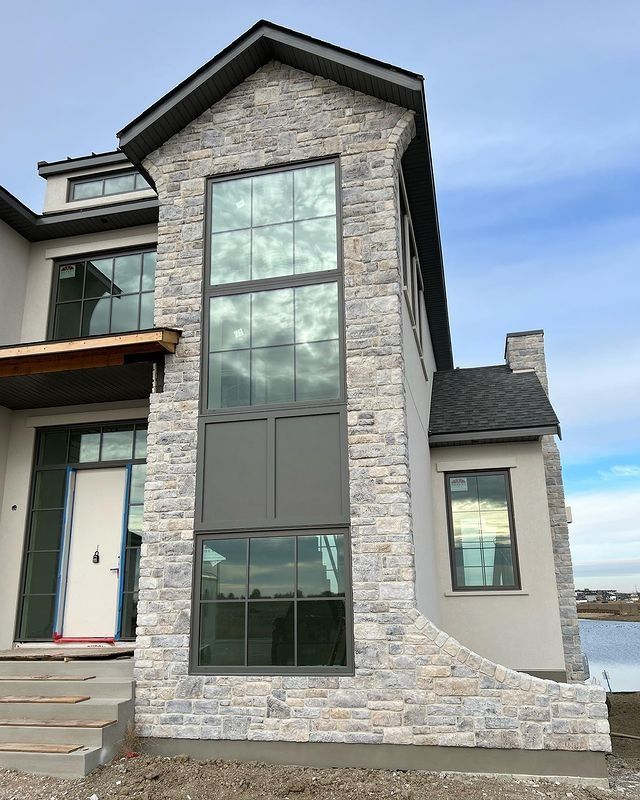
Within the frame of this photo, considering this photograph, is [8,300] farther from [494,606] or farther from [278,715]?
[494,606]

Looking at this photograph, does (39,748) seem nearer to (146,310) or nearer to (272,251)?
(272,251)

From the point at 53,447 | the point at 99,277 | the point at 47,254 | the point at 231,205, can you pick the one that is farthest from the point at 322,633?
the point at 47,254

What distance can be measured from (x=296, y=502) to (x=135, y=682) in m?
2.32

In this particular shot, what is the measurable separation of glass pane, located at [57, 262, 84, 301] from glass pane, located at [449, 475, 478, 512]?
598 cm

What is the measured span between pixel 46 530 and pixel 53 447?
3.74ft

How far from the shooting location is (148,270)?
370 inches

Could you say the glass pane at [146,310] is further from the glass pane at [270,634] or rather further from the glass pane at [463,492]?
the glass pane at [463,492]

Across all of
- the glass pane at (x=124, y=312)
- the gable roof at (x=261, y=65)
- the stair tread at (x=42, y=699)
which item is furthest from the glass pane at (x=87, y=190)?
the stair tread at (x=42, y=699)

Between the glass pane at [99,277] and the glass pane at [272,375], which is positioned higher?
the glass pane at [99,277]

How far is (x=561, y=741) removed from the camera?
5539 millimetres

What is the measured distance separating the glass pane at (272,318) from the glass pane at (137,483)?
2.64 meters

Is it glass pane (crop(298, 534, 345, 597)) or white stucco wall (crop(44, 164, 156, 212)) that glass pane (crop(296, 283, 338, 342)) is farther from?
white stucco wall (crop(44, 164, 156, 212))

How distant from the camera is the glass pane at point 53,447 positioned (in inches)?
361

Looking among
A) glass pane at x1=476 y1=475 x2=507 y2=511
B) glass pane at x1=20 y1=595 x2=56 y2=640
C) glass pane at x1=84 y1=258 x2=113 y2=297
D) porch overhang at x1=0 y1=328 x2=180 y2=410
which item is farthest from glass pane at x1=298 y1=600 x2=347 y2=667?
glass pane at x1=84 y1=258 x2=113 y2=297
